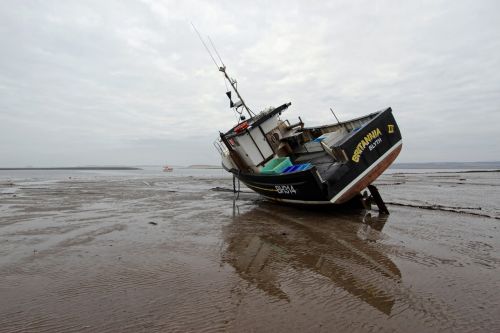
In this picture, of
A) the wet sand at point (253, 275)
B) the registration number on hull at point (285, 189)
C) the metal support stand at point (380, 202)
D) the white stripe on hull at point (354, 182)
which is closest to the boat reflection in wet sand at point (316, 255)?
the wet sand at point (253, 275)

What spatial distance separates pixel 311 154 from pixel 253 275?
8.99 m

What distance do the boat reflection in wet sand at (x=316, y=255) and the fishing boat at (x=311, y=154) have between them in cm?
100

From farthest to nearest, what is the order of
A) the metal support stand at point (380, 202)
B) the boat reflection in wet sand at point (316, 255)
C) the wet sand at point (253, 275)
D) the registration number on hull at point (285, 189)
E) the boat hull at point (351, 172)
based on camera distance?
the registration number on hull at point (285, 189), the metal support stand at point (380, 202), the boat hull at point (351, 172), the boat reflection in wet sand at point (316, 255), the wet sand at point (253, 275)

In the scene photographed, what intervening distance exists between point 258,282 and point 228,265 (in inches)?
36.4

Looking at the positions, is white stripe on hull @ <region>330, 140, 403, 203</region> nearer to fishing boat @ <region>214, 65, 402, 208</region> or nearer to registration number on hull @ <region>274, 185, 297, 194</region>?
fishing boat @ <region>214, 65, 402, 208</region>

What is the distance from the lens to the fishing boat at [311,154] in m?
9.40

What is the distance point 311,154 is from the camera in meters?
13.2

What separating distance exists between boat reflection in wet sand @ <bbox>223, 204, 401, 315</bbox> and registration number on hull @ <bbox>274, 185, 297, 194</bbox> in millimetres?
962

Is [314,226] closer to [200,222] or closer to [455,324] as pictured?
[200,222]

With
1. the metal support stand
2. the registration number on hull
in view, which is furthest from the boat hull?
the metal support stand

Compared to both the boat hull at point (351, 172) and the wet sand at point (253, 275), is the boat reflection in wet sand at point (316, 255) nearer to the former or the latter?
the wet sand at point (253, 275)

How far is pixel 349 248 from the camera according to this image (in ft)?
20.3

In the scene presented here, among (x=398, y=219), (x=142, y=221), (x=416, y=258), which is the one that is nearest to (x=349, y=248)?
(x=416, y=258)

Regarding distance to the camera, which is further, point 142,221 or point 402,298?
point 142,221
